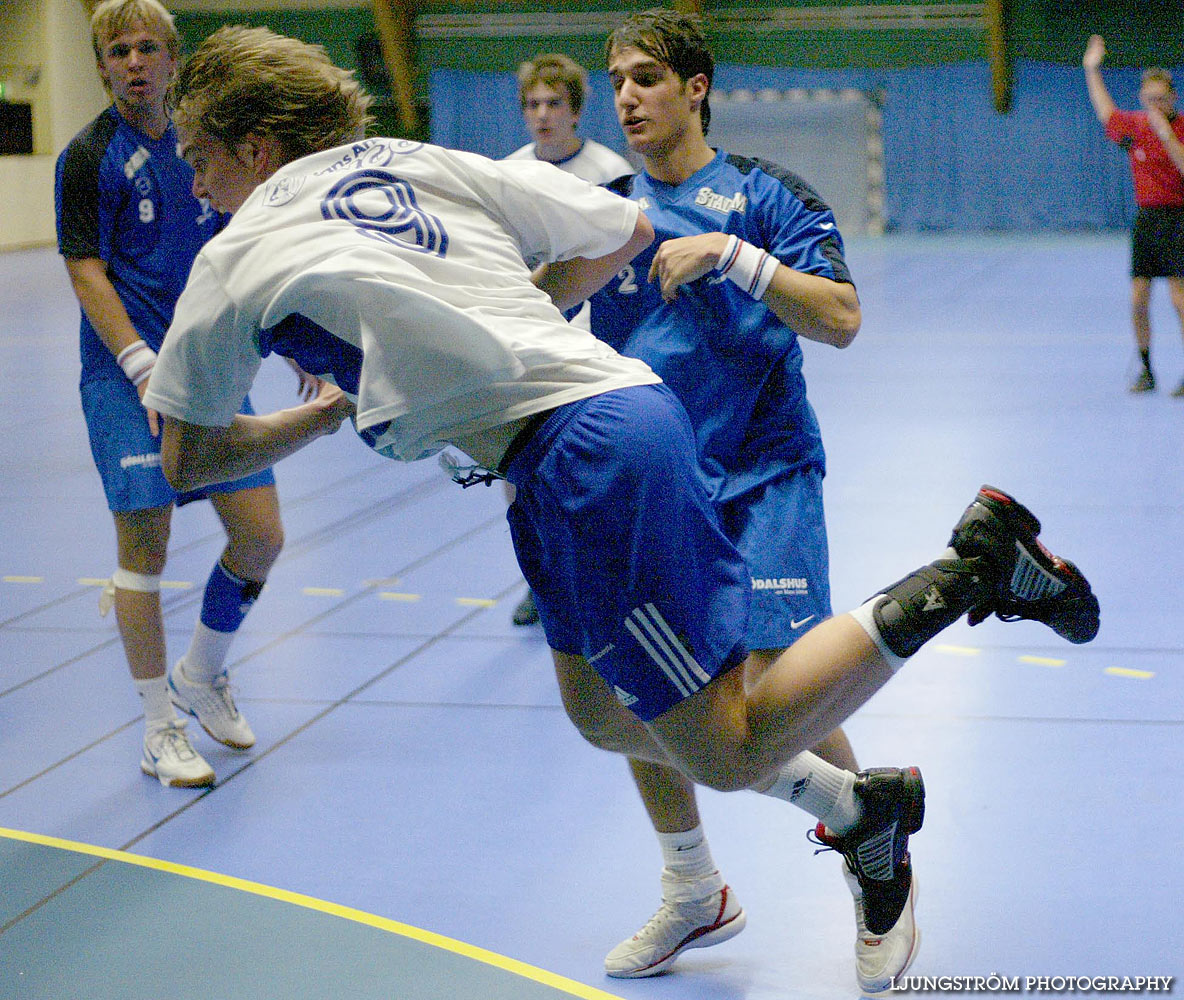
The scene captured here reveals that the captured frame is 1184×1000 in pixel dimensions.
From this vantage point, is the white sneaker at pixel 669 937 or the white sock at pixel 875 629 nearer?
the white sock at pixel 875 629

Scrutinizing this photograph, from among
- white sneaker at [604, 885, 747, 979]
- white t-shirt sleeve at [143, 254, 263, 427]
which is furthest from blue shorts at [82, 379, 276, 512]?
white sneaker at [604, 885, 747, 979]

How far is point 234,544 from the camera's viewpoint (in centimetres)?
359

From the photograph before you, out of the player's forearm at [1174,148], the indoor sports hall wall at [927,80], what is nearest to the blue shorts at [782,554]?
the player's forearm at [1174,148]

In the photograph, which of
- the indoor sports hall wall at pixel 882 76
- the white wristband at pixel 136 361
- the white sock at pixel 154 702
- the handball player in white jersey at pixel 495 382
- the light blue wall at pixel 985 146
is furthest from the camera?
the light blue wall at pixel 985 146

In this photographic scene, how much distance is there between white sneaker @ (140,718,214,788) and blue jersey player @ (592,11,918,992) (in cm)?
136

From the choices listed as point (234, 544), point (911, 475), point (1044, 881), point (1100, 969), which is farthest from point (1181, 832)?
point (911, 475)

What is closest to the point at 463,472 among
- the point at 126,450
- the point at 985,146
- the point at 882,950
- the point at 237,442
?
the point at 237,442

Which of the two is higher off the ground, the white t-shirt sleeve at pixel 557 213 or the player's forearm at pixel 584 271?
the white t-shirt sleeve at pixel 557 213

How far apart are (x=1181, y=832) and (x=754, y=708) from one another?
134 cm

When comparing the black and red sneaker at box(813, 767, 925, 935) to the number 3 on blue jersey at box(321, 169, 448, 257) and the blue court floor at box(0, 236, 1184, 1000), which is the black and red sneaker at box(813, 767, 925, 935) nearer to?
the blue court floor at box(0, 236, 1184, 1000)

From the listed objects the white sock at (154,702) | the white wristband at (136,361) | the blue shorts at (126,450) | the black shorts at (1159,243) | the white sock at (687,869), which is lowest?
the black shorts at (1159,243)

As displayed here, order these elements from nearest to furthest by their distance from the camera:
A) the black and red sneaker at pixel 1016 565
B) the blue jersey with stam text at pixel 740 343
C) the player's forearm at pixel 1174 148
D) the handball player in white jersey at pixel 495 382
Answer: the handball player in white jersey at pixel 495 382, the black and red sneaker at pixel 1016 565, the blue jersey with stam text at pixel 740 343, the player's forearm at pixel 1174 148

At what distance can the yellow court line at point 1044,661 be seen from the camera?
4.11 metres

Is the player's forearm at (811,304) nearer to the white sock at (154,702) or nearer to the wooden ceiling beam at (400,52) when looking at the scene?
the white sock at (154,702)
